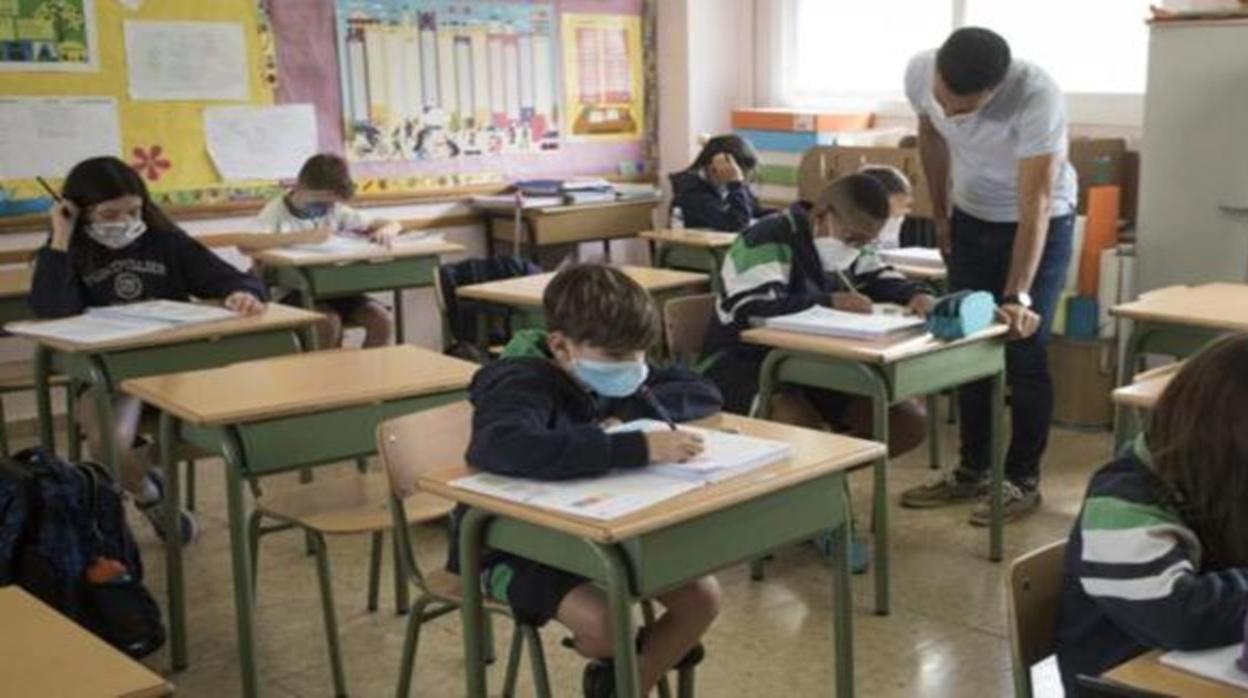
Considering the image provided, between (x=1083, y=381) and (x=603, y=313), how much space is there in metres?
3.49

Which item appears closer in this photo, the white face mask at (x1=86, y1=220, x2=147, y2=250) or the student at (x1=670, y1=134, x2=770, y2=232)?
the white face mask at (x1=86, y1=220, x2=147, y2=250)

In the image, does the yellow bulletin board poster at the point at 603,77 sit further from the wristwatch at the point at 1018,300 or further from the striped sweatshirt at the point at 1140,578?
the striped sweatshirt at the point at 1140,578

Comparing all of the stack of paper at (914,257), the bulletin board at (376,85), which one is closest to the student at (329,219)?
the bulletin board at (376,85)

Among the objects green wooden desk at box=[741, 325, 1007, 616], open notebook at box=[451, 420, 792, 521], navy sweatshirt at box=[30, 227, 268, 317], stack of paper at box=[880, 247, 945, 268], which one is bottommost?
green wooden desk at box=[741, 325, 1007, 616]

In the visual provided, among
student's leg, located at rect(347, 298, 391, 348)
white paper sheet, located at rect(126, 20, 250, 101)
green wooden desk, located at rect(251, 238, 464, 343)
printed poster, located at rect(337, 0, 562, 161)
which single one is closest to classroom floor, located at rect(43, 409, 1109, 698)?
green wooden desk, located at rect(251, 238, 464, 343)

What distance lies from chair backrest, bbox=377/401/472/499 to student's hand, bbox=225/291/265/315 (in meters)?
1.36

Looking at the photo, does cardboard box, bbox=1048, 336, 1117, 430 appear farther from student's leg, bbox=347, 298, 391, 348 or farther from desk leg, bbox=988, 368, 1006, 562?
student's leg, bbox=347, 298, 391, 348

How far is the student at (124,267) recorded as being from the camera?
3.74 metres

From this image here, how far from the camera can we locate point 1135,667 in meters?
1.49

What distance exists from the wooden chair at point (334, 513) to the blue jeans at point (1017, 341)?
1885mm

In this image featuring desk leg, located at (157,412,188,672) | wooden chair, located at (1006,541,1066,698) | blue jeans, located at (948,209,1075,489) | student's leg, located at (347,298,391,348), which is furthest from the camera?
student's leg, located at (347,298,391,348)

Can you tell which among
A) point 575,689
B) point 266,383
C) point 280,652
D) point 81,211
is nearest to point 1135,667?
point 575,689

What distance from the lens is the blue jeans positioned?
403cm

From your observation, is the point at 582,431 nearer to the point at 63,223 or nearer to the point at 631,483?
the point at 631,483
